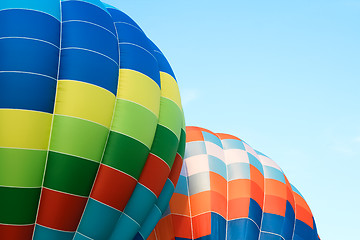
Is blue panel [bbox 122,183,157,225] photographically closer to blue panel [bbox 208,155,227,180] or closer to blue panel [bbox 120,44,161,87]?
blue panel [bbox 120,44,161,87]

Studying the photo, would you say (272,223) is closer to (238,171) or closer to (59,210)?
(238,171)

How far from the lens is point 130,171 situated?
21.8 ft

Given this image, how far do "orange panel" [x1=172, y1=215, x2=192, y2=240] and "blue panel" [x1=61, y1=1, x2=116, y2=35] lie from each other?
3.15 metres

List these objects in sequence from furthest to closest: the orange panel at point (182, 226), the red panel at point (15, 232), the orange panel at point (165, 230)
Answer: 1. the orange panel at point (182, 226)
2. the orange panel at point (165, 230)
3. the red panel at point (15, 232)

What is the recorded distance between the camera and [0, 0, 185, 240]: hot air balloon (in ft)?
19.9

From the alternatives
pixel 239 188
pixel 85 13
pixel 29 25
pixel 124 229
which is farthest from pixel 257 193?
pixel 29 25

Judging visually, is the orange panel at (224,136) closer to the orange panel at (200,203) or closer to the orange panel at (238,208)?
the orange panel at (238,208)

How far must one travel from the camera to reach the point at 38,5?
680 centimetres

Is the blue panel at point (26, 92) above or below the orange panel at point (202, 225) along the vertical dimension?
above

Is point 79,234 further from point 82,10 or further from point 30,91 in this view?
point 82,10

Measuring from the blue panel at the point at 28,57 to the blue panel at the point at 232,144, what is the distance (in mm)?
4516

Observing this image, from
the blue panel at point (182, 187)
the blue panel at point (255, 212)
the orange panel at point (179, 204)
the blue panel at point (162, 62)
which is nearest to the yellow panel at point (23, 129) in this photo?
the blue panel at point (162, 62)

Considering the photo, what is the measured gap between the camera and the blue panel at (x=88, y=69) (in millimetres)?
6465

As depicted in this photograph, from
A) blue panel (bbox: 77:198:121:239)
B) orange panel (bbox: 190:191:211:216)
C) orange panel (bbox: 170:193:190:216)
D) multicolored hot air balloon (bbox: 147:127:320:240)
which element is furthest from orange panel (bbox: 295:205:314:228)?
blue panel (bbox: 77:198:121:239)
